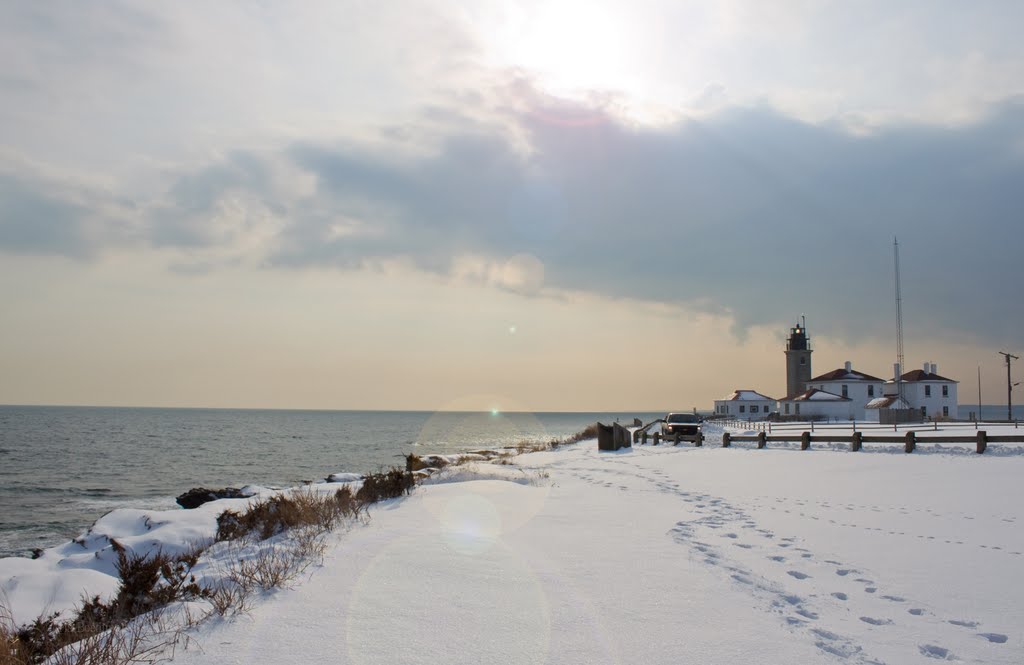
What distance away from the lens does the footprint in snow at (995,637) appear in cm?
530

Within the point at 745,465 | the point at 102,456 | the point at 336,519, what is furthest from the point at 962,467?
the point at 102,456

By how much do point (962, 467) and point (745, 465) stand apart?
6.26 metres

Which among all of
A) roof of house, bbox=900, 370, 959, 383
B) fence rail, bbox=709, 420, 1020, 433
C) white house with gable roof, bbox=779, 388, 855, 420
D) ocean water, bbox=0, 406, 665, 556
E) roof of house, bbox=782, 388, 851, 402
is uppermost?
roof of house, bbox=900, 370, 959, 383

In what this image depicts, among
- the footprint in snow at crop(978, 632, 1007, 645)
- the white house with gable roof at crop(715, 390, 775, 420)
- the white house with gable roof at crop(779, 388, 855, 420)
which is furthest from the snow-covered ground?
the white house with gable roof at crop(715, 390, 775, 420)

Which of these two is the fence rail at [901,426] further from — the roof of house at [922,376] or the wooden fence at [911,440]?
the roof of house at [922,376]

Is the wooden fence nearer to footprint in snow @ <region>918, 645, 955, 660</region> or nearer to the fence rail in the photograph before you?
the fence rail

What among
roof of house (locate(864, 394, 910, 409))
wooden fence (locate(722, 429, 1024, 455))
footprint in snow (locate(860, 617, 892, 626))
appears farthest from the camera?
roof of house (locate(864, 394, 910, 409))

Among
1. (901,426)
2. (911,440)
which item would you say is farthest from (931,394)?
(911,440)

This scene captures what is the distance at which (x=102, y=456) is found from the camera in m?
49.6

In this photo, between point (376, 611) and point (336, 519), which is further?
point (336, 519)

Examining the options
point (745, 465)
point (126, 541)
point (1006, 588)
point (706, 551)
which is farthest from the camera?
point (745, 465)

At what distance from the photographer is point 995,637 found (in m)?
5.38

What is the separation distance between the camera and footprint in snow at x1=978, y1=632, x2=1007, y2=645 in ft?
17.4

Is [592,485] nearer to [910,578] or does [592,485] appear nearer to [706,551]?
[706,551]
